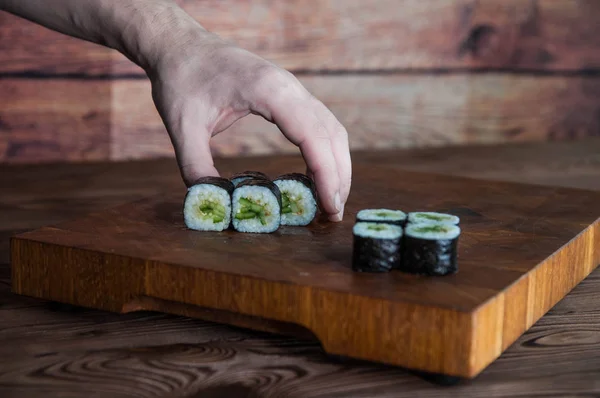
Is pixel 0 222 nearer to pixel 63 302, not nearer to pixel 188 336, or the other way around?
pixel 63 302

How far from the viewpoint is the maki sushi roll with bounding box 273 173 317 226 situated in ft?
6.00

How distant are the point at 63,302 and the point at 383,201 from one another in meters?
0.79

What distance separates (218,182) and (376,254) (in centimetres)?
48

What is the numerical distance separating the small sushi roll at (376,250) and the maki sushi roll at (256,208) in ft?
0.95

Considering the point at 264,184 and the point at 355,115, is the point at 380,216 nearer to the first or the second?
the point at 264,184

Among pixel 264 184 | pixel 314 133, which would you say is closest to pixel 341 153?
pixel 314 133

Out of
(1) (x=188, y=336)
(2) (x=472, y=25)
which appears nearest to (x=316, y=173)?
(1) (x=188, y=336)

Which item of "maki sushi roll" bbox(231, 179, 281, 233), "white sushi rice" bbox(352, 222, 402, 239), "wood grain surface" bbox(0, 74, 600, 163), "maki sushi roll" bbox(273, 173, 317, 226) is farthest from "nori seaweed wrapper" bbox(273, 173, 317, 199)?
"wood grain surface" bbox(0, 74, 600, 163)

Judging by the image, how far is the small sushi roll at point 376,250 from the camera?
1.45 m

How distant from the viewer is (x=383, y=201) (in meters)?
2.10

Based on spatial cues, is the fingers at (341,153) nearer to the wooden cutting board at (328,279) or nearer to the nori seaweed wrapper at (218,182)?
the wooden cutting board at (328,279)

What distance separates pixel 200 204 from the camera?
177cm

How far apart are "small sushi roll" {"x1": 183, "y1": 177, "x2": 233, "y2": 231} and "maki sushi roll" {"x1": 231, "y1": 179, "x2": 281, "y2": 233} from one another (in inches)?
0.7

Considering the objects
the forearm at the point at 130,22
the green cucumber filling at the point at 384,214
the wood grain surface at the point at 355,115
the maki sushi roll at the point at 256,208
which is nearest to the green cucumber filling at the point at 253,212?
the maki sushi roll at the point at 256,208
